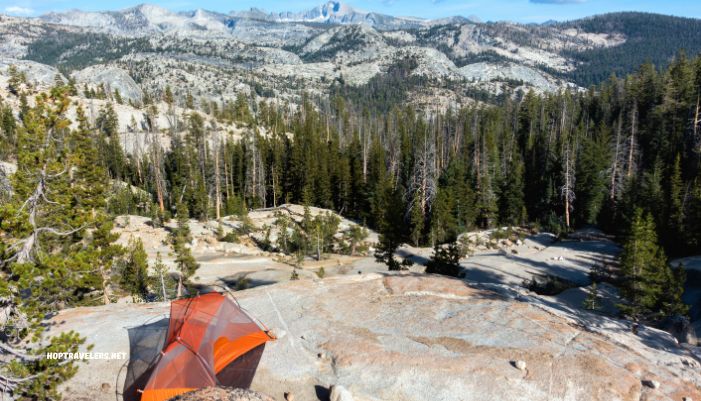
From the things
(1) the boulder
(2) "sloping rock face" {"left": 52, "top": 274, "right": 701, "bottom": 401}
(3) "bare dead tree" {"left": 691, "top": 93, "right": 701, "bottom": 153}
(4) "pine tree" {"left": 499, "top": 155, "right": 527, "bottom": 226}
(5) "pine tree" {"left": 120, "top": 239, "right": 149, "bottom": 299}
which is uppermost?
(3) "bare dead tree" {"left": 691, "top": 93, "right": 701, "bottom": 153}

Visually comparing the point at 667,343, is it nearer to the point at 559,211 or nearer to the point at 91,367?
the point at 91,367

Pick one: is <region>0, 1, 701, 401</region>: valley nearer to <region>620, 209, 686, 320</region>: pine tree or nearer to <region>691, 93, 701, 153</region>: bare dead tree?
<region>620, 209, 686, 320</region>: pine tree

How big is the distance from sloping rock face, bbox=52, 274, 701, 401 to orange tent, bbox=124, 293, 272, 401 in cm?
57

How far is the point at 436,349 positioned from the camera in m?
11.6

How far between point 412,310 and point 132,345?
28.2 ft

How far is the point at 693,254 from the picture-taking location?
1427 inches

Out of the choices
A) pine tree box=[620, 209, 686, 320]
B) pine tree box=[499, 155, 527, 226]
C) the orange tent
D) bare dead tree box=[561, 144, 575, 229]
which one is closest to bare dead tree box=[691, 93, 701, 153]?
bare dead tree box=[561, 144, 575, 229]

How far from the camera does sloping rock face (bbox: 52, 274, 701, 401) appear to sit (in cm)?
999

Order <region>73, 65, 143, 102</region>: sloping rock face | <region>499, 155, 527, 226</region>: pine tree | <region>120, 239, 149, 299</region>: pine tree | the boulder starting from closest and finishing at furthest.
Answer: the boulder
<region>120, 239, 149, 299</region>: pine tree
<region>499, 155, 527, 226</region>: pine tree
<region>73, 65, 143, 102</region>: sloping rock face

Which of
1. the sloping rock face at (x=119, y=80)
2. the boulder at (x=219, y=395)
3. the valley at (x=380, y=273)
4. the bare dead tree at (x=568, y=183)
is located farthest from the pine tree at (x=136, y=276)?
the sloping rock face at (x=119, y=80)

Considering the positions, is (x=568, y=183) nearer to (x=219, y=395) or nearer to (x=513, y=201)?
(x=513, y=201)

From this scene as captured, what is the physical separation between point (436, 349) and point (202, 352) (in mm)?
6305

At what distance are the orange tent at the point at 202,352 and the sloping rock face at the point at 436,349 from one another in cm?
57

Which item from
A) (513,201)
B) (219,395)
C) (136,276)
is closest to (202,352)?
(219,395)
